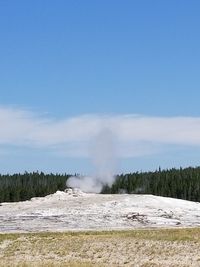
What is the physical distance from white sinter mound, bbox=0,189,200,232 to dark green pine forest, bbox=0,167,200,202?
3944 centimetres

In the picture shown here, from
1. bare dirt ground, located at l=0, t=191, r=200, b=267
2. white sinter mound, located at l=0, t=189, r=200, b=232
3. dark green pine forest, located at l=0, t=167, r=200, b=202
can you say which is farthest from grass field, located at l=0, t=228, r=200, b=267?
dark green pine forest, located at l=0, t=167, r=200, b=202

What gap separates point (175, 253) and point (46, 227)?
96.9ft

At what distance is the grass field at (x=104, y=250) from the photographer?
131 feet

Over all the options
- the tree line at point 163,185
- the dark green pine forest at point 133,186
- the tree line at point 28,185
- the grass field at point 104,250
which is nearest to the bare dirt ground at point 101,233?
the grass field at point 104,250

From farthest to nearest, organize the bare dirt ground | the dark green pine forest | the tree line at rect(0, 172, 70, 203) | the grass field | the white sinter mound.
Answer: the dark green pine forest, the tree line at rect(0, 172, 70, 203), the white sinter mound, the bare dirt ground, the grass field

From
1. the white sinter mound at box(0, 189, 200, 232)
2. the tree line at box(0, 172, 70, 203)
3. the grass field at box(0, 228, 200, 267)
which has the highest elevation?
the tree line at box(0, 172, 70, 203)

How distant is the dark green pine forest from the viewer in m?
135

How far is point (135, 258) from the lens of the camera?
Answer: 4122 cm

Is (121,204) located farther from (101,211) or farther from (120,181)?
(120,181)

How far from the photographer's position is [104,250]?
147ft

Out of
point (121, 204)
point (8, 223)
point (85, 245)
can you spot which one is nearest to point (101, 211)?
point (121, 204)

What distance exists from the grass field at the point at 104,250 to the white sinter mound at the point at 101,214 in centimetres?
1591

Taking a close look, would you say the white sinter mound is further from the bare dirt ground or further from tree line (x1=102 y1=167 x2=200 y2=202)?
tree line (x1=102 y1=167 x2=200 y2=202)

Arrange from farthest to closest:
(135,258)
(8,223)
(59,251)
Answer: (8,223), (59,251), (135,258)
